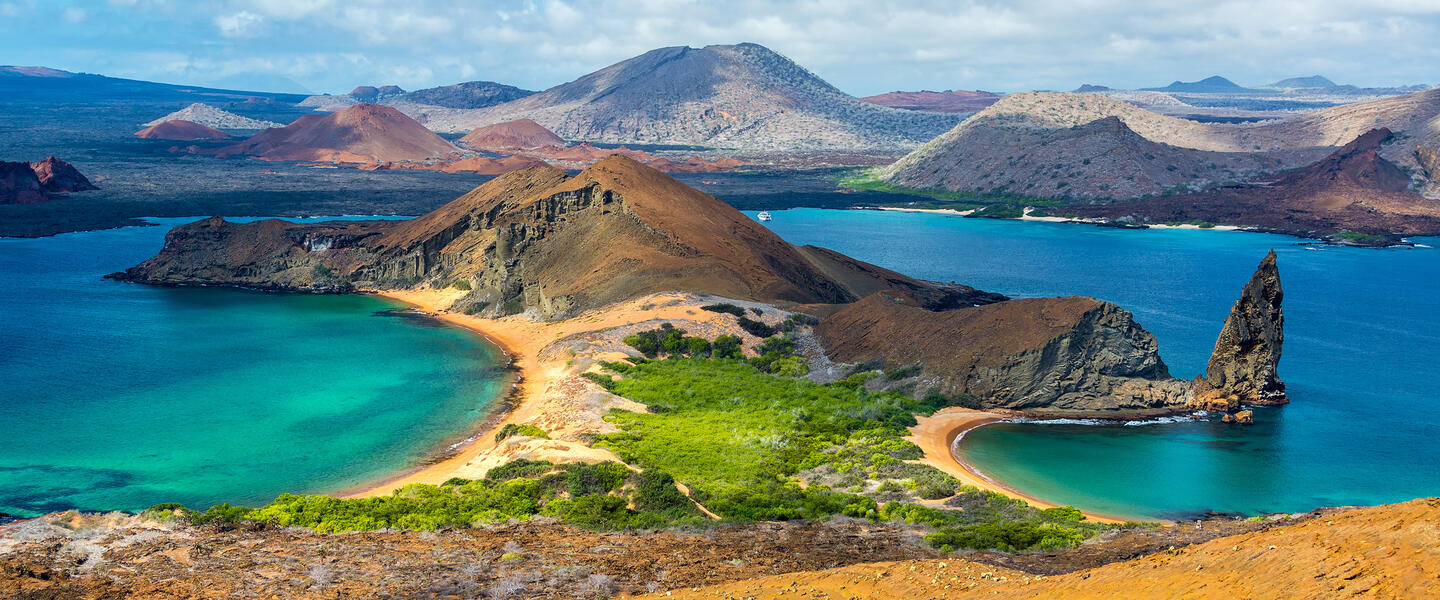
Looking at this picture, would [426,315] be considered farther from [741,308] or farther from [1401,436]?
[1401,436]

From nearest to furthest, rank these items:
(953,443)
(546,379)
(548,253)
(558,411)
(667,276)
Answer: (953,443) < (558,411) < (546,379) < (667,276) < (548,253)

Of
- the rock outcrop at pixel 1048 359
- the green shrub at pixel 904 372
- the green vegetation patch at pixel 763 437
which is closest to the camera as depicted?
the green vegetation patch at pixel 763 437

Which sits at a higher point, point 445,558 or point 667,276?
point 667,276

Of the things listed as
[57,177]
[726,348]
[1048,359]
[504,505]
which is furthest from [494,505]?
[57,177]

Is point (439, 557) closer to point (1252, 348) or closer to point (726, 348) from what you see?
point (726, 348)

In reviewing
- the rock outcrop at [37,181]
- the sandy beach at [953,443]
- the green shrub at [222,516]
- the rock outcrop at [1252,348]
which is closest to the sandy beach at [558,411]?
the sandy beach at [953,443]

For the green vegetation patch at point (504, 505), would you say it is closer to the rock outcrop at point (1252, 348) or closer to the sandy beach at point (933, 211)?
the rock outcrop at point (1252, 348)

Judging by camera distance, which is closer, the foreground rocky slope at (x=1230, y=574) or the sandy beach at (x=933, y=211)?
the foreground rocky slope at (x=1230, y=574)

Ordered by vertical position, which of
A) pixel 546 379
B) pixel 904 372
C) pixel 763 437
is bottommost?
pixel 546 379
